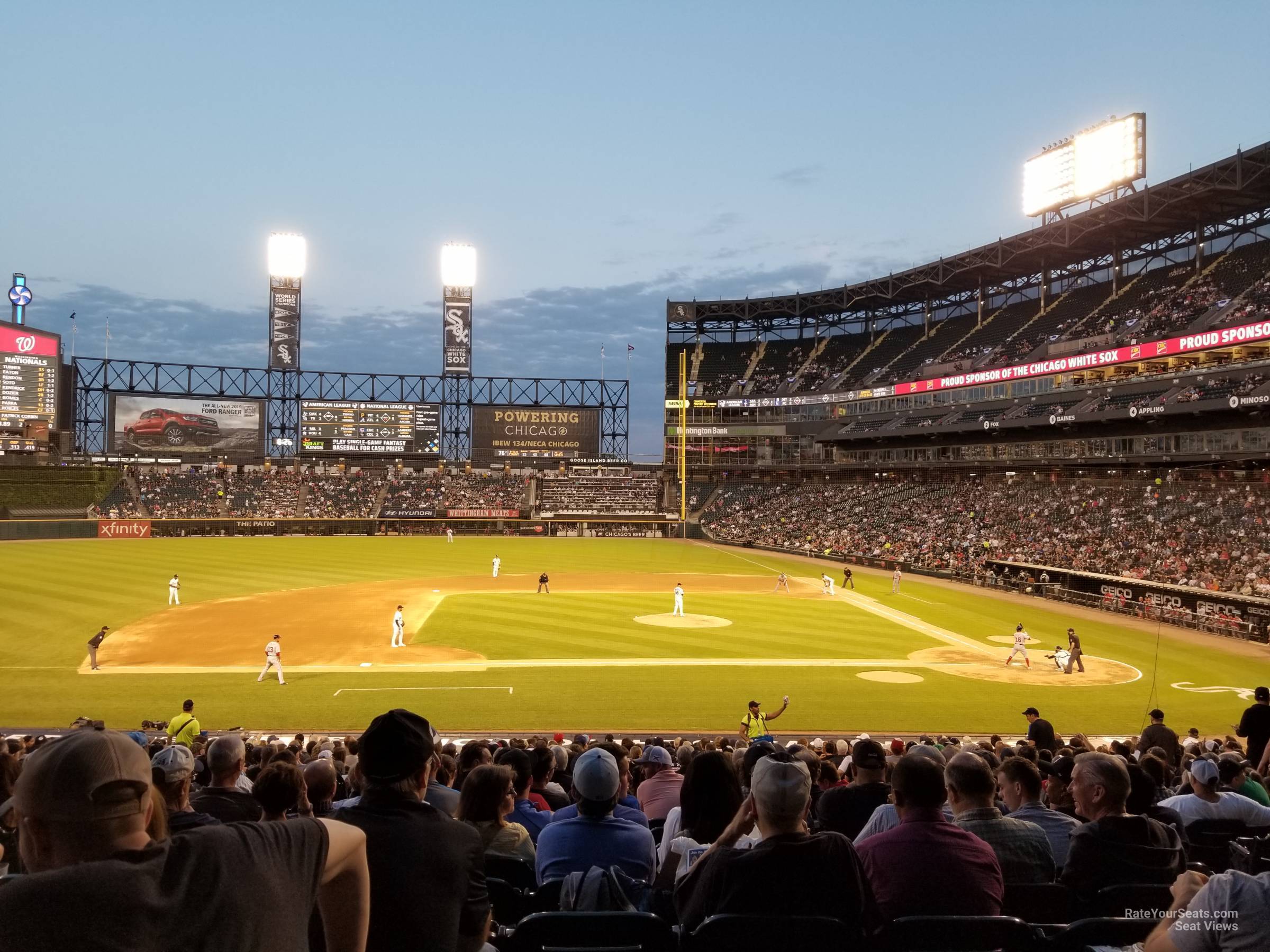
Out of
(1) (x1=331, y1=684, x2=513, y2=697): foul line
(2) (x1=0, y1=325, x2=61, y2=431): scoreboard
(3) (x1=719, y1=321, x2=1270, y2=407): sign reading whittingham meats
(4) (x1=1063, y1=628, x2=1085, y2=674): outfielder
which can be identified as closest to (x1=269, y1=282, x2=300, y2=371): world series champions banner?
(2) (x1=0, y1=325, x2=61, y2=431): scoreboard

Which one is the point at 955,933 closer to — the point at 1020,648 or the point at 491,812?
the point at 491,812

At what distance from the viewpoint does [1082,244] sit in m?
66.2

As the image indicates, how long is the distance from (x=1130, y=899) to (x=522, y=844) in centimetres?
374

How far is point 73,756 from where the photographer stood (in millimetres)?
2045

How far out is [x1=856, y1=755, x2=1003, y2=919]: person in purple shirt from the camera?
4.18 m

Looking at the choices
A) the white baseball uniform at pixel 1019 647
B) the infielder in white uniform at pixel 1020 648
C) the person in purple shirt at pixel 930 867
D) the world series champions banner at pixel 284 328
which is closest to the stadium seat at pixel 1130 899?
the person in purple shirt at pixel 930 867

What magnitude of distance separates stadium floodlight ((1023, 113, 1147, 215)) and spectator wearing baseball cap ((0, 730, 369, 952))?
7028 cm

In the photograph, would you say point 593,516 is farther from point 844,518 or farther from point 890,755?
point 890,755

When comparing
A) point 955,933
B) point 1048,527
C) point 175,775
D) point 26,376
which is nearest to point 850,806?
point 955,933

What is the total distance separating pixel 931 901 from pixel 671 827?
183 cm

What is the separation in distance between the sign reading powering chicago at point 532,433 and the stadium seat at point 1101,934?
294 feet

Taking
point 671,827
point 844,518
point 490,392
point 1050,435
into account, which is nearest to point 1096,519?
point 1050,435

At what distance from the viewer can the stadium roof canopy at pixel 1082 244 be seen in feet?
172

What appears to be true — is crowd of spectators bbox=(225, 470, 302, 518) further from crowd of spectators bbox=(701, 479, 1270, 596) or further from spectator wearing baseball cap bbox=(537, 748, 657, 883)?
spectator wearing baseball cap bbox=(537, 748, 657, 883)
